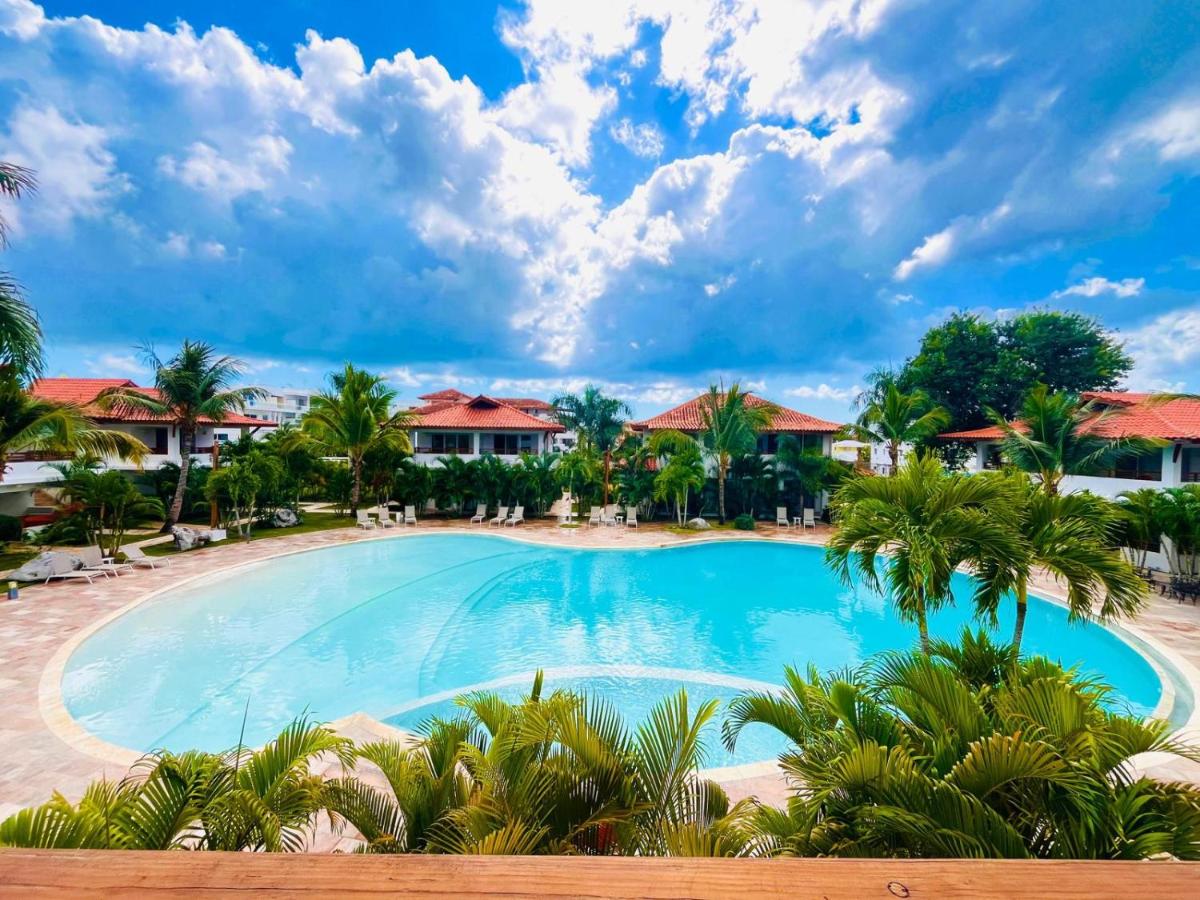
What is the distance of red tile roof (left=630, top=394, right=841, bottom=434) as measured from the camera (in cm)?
2483

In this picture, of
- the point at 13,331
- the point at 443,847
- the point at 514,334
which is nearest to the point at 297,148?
the point at 13,331

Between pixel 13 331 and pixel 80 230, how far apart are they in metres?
21.8

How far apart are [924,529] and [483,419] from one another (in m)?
25.2

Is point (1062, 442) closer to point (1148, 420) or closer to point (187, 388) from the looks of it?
point (1148, 420)

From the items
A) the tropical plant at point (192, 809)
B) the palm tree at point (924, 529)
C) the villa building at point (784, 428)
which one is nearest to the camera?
the tropical plant at point (192, 809)

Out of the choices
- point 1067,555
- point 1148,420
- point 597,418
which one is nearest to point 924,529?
point 1067,555

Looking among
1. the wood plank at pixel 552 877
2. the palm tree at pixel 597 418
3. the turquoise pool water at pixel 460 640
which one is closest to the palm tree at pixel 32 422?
the turquoise pool water at pixel 460 640

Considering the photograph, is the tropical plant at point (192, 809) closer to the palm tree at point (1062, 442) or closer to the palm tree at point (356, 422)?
the palm tree at point (1062, 442)

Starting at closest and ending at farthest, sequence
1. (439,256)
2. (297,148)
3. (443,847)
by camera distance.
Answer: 1. (443,847)
2. (297,148)
3. (439,256)

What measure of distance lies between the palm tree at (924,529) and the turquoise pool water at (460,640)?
314 cm

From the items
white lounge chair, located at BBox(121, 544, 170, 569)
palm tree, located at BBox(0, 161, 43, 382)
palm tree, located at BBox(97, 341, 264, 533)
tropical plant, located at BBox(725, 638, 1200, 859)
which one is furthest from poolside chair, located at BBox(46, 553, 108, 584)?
tropical plant, located at BBox(725, 638, 1200, 859)

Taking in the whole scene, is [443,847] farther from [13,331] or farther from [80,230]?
[80,230]

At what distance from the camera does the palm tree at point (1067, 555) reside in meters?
5.34

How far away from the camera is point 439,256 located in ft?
113
